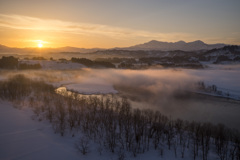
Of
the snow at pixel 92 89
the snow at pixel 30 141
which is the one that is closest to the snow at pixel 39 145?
the snow at pixel 30 141

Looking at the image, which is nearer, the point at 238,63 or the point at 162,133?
the point at 162,133

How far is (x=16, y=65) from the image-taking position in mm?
46875

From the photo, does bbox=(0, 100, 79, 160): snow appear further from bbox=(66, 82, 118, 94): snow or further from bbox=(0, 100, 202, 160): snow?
bbox=(66, 82, 118, 94): snow

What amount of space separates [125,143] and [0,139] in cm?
696

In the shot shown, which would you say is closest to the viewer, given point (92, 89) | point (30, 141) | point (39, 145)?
point (39, 145)

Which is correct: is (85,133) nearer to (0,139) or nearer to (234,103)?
(0,139)

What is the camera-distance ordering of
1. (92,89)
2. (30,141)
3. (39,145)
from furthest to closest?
(92,89) → (30,141) → (39,145)

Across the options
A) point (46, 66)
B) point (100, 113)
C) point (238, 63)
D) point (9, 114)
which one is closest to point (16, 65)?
point (46, 66)

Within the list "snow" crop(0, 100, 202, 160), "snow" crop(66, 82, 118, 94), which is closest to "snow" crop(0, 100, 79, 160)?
"snow" crop(0, 100, 202, 160)

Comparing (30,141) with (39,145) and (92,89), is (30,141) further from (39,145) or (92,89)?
(92,89)

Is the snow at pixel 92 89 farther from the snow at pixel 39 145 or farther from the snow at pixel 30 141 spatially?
the snow at pixel 39 145

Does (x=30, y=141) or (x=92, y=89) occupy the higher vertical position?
(x=30, y=141)

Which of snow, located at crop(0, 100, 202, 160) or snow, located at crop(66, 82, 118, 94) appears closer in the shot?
snow, located at crop(0, 100, 202, 160)

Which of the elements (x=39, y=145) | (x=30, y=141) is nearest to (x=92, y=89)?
(x=30, y=141)
